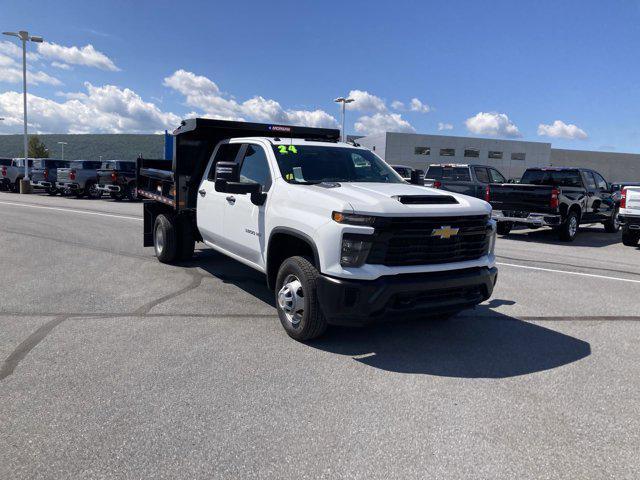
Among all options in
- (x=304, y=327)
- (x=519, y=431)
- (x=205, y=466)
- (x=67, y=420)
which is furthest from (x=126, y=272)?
(x=519, y=431)

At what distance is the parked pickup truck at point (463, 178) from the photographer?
14977mm

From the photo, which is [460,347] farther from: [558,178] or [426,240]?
[558,178]

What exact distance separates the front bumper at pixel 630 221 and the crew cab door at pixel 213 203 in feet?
33.6

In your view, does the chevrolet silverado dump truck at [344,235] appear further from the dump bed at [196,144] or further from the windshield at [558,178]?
the windshield at [558,178]

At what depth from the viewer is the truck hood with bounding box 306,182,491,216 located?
4293 millimetres

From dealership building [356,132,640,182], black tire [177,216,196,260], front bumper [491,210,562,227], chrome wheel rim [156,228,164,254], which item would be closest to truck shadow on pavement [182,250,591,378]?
black tire [177,216,196,260]

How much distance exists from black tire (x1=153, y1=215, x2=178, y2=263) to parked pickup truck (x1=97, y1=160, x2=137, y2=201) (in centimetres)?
1495

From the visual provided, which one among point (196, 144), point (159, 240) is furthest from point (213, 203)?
point (159, 240)

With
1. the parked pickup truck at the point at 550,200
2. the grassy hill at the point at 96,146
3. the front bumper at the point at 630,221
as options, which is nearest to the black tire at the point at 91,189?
the parked pickup truck at the point at 550,200

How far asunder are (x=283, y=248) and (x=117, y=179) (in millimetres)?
19409

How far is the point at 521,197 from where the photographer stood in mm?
12891

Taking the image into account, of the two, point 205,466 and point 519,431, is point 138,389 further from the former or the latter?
point 519,431

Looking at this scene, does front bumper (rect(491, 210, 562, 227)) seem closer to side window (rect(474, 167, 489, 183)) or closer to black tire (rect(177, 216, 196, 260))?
side window (rect(474, 167, 489, 183))

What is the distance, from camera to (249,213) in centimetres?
574
